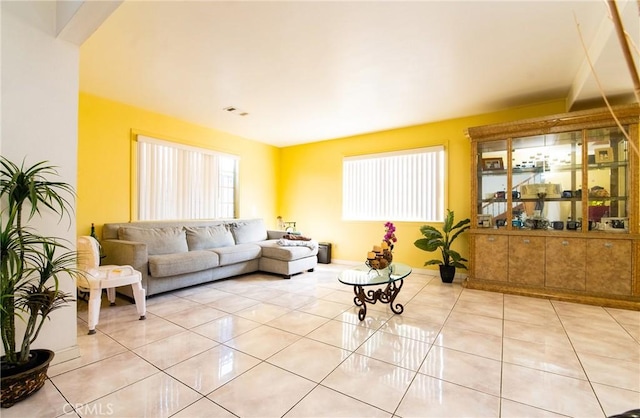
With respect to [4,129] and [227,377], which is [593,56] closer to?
[227,377]

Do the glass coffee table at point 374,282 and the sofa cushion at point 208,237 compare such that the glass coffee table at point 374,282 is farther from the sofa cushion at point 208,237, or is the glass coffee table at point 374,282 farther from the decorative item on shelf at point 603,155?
the decorative item on shelf at point 603,155

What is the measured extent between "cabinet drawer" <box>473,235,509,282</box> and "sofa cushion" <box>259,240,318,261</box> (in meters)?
2.51

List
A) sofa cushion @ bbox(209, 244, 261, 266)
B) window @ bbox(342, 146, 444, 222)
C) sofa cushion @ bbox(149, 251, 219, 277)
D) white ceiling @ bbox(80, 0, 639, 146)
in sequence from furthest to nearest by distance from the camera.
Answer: window @ bbox(342, 146, 444, 222)
sofa cushion @ bbox(209, 244, 261, 266)
sofa cushion @ bbox(149, 251, 219, 277)
white ceiling @ bbox(80, 0, 639, 146)

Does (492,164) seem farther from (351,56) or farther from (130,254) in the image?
(130,254)

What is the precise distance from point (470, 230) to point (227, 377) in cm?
357

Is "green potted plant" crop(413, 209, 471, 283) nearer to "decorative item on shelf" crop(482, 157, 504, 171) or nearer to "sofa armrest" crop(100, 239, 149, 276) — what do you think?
"decorative item on shelf" crop(482, 157, 504, 171)

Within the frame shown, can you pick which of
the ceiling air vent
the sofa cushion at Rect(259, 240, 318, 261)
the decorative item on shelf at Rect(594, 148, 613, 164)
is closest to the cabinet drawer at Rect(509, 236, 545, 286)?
the decorative item on shelf at Rect(594, 148, 613, 164)

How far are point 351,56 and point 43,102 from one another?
2.47 metres

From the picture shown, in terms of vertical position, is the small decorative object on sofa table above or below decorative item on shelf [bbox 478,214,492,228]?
below

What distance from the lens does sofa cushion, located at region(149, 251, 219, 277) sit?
345 centimetres

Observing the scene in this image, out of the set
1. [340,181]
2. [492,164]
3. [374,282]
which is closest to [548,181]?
[492,164]

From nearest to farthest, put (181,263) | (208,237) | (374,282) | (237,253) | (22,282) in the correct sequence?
(22,282) < (374,282) < (181,263) < (237,253) < (208,237)

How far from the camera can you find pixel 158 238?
3.94 m

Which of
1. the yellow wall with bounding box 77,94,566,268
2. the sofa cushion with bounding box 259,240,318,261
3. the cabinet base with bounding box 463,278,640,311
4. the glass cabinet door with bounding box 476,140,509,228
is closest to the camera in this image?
the cabinet base with bounding box 463,278,640,311
